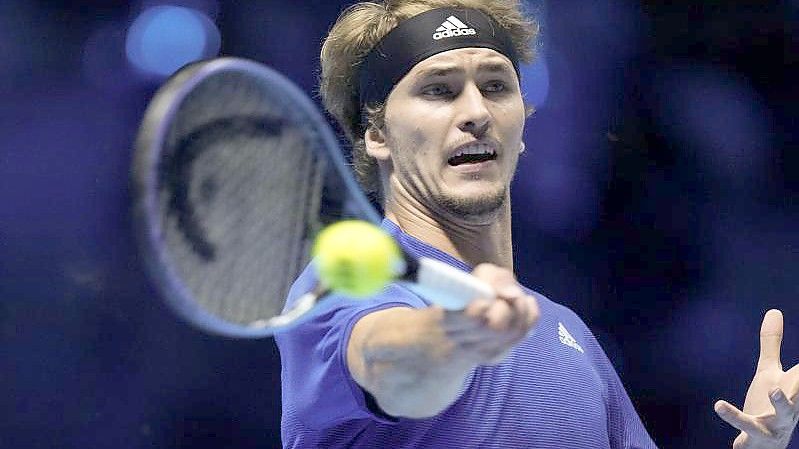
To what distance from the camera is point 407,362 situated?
156 centimetres

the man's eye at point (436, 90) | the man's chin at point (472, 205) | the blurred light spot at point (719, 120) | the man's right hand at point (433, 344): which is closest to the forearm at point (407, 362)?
the man's right hand at point (433, 344)

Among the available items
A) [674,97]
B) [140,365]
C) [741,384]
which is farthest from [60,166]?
[741,384]

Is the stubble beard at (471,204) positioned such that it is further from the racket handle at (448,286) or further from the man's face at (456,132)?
the racket handle at (448,286)

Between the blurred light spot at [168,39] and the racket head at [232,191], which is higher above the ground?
the racket head at [232,191]

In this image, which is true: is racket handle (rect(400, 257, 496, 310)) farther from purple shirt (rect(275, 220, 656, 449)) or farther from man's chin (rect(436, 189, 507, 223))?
man's chin (rect(436, 189, 507, 223))

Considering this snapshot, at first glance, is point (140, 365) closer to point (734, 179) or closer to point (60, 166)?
point (60, 166)

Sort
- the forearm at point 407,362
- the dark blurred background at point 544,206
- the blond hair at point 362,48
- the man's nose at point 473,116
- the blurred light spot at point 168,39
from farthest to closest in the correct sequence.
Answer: the blurred light spot at point 168,39 → the dark blurred background at point 544,206 → the blond hair at point 362,48 → the man's nose at point 473,116 → the forearm at point 407,362

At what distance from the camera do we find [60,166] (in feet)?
12.2

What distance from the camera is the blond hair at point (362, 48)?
259 cm

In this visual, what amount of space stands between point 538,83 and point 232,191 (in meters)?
2.72

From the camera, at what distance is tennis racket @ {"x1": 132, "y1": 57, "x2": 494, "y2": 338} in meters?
1.43

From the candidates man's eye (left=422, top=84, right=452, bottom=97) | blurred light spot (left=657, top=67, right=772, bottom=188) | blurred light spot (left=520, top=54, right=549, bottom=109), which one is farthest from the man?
blurred light spot (left=657, top=67, right=772, bottom=188)

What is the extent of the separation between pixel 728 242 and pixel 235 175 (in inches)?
114

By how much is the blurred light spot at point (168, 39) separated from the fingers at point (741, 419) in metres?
2.27
